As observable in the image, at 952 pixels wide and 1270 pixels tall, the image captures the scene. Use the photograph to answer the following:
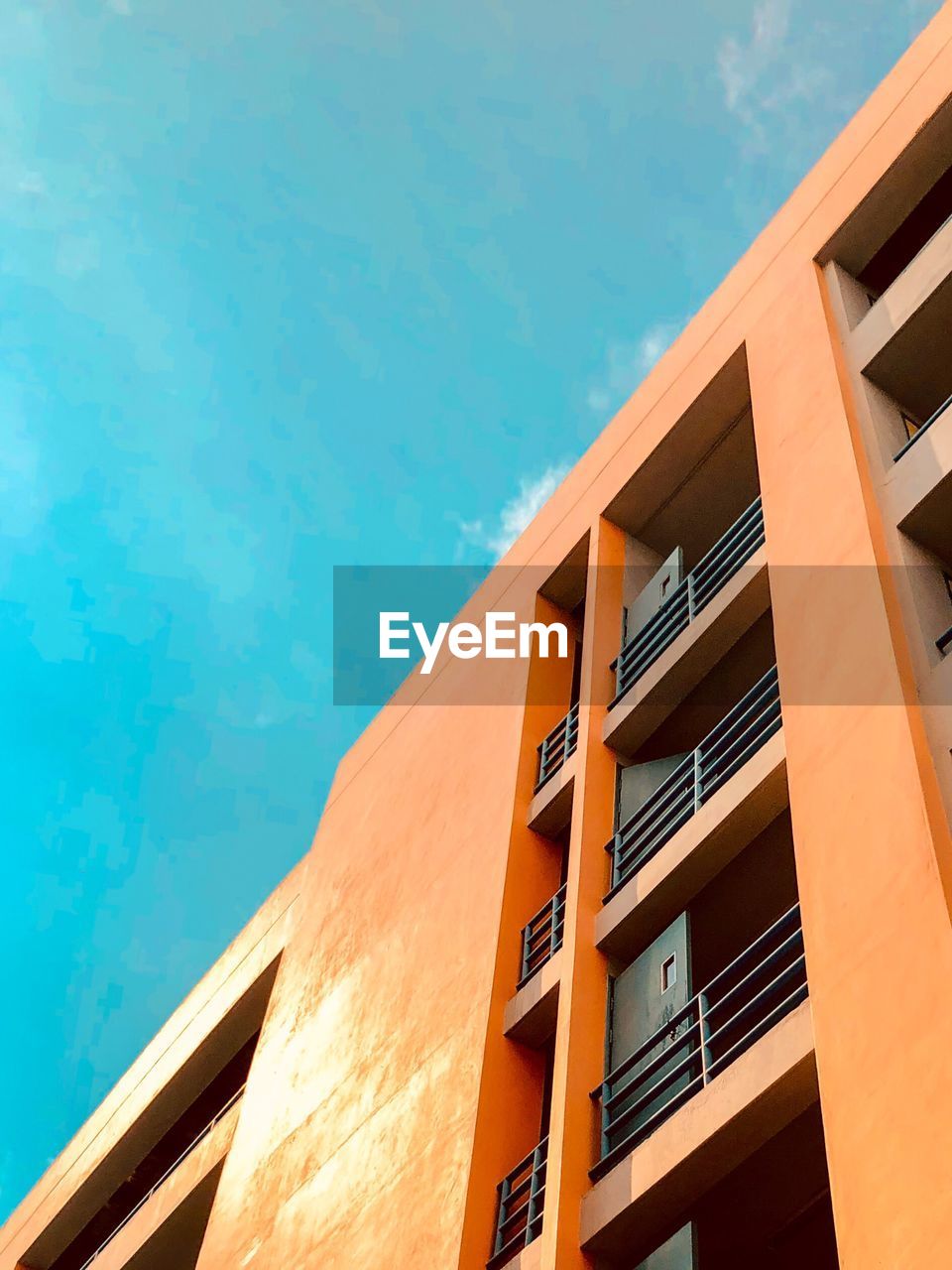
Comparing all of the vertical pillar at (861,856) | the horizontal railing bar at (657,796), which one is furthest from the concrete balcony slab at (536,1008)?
the vertical pillar at (861,856)

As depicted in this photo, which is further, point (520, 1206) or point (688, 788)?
point (688, 788)

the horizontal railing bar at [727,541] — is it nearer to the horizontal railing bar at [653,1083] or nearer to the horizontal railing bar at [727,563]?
the horizontal railing bar at [727,563]

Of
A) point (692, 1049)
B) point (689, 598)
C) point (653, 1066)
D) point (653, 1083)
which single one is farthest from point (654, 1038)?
point (689, 598)

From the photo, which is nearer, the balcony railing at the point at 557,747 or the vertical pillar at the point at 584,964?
the vertical pillar at the point at 584,964

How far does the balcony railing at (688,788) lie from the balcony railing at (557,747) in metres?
2.31

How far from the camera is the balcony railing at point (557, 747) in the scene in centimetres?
1705

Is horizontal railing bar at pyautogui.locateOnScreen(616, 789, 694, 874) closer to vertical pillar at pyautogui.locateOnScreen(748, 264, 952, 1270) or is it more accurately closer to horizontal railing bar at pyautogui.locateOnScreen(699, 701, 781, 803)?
horizontal railing bar at pyautogui.locateOnScreen(699, 701, 781, 803)

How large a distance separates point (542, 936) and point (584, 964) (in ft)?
6.95

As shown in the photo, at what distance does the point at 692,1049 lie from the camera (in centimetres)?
1157

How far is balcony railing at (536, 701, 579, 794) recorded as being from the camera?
17.0 metres

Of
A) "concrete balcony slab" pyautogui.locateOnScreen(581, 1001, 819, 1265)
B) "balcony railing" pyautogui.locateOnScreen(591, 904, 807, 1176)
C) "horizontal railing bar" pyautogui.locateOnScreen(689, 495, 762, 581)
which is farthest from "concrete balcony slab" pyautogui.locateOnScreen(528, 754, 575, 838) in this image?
"concrete balcony slab" pyautogui.locateOnScreen(581, 1001, 819, 1265)

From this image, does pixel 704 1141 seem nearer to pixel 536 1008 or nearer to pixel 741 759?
pixel 536 1008

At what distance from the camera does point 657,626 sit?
661 inches

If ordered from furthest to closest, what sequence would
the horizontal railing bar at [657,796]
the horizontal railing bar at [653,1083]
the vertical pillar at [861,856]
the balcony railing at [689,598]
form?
the balcony railing at [689,598]
the horizontal railing bar at [657,796]
the horizontal railing bar at [653,1083]
the vertical pillar at [861,856]
